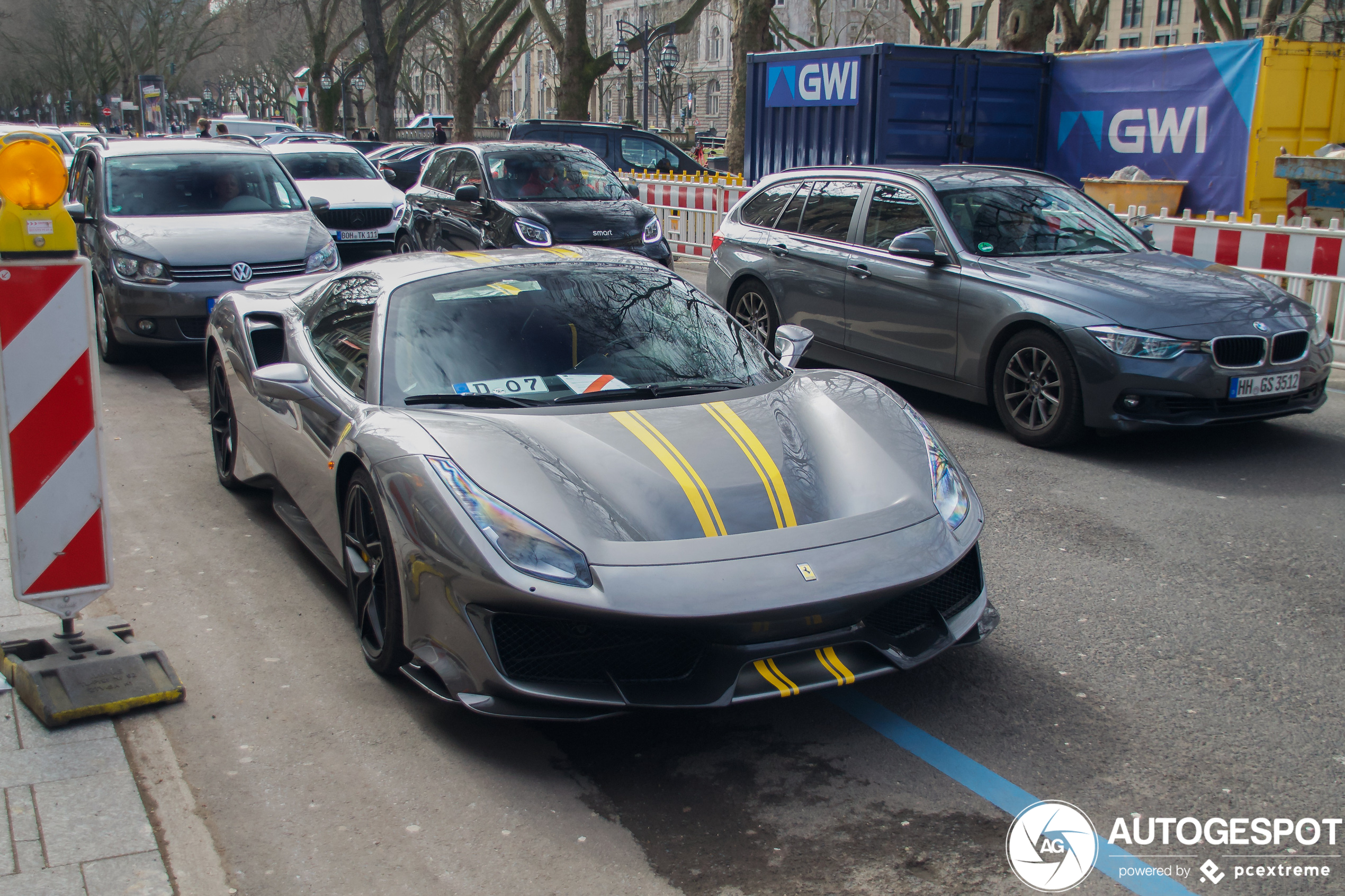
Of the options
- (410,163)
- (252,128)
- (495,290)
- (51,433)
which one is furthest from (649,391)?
(252,128)

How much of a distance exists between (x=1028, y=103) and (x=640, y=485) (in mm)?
14355

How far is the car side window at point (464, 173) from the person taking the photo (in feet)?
44.1

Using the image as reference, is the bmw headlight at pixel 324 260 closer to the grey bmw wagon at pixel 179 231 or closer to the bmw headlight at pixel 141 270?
the grey bmw wagon at pixel 179 231

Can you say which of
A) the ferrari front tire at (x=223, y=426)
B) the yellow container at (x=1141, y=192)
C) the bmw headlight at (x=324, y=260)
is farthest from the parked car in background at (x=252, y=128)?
the ferrari front tire at (x=223, y=426)

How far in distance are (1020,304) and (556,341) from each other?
3.76 metres

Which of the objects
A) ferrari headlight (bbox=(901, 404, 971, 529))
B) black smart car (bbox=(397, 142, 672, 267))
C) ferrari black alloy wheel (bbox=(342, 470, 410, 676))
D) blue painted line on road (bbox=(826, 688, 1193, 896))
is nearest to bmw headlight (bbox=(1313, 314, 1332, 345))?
ferrari headlight (bbox=(901, 404, 971, 529))

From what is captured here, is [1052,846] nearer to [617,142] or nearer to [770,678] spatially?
[770,678]

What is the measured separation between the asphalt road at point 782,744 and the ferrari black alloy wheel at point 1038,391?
4.96ft

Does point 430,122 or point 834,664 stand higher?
point 430,122

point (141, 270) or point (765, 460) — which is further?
point (141, 270)

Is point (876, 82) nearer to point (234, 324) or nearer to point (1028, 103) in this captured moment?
point (1028, 103)

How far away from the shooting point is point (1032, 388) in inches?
287

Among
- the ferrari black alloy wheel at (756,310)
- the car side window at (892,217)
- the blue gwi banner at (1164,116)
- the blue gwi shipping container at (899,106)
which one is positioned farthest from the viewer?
the blue gwi shipping container at (899,106)

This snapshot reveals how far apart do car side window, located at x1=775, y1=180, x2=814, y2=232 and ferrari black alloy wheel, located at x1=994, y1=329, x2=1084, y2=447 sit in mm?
2307
